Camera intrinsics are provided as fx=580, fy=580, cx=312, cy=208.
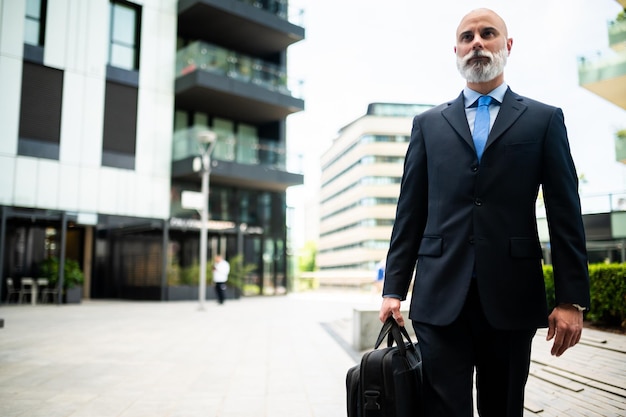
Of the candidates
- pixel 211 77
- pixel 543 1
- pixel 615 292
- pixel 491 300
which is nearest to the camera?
pixel 491 300

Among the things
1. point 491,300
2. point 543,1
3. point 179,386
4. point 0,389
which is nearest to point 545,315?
point 491,300

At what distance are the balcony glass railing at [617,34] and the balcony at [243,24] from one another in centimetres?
1347

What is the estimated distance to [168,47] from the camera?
24609 mm

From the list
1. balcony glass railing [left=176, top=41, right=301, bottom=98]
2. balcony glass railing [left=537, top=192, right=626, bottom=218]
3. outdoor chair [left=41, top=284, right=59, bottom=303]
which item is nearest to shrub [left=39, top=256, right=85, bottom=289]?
outdoor chair [left=41, top=284, right=59, bottom=303]

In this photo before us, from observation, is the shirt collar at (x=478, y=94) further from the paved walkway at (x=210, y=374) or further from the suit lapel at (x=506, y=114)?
the paved walkway at (x=210, y=374)

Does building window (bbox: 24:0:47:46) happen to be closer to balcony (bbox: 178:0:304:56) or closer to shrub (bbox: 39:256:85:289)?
balcony (bbox: 178:0:304:56)

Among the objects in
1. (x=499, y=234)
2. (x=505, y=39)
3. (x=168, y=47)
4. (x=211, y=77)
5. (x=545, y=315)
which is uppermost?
(x=168, y=47)

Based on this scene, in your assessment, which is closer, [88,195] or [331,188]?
[88,195]

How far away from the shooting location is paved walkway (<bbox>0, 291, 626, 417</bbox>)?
4777 mm

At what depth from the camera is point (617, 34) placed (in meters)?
19.1

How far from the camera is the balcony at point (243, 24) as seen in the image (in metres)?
24.5

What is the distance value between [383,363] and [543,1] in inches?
294

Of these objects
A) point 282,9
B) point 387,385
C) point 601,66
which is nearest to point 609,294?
point 387,385

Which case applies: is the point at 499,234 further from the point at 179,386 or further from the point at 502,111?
the point at 179,386
